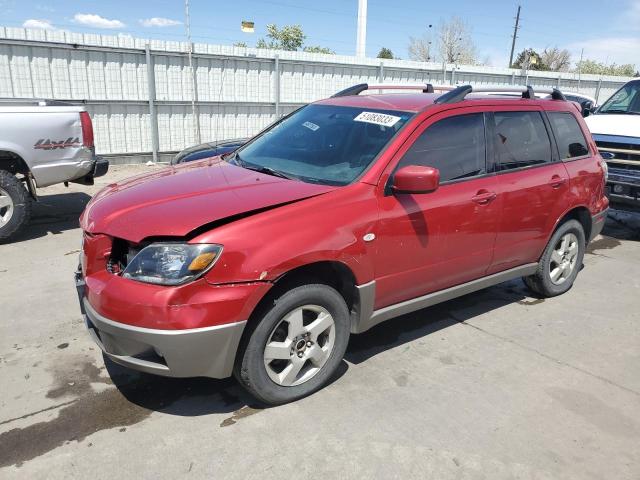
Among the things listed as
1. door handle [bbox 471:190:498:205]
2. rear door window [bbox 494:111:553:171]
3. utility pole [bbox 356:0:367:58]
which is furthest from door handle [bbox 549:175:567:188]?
utility pole [bbox 356:0:367:58]

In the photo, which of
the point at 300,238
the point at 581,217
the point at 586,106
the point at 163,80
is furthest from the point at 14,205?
the point at 586,106

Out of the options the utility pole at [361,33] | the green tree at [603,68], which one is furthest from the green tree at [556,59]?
the utility pole at [361,33]

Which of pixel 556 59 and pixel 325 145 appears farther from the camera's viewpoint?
pixel 556 59

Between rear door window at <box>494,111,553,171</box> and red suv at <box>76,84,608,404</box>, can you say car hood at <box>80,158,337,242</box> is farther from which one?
rear door window at <box>494,111,553,171</box>

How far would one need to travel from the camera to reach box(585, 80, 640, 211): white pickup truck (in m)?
7.11

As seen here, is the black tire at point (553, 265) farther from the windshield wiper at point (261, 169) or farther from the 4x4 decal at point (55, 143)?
the 4x4 decal at point (55, 143)

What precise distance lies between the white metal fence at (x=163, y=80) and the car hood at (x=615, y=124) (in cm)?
762

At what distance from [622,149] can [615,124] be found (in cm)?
55

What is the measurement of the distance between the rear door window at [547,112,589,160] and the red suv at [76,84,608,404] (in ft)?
0.12

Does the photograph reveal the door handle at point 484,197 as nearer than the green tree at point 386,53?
Yes

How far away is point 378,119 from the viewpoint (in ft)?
12.2

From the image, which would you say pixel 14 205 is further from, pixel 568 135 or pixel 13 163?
pixel 568 135

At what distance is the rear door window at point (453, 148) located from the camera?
3.55 meters

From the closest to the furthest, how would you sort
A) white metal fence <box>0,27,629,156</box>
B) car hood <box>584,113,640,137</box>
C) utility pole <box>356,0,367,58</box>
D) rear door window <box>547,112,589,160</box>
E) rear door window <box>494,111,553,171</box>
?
rear door window <box>494,111,553,171</box> → rear door window <box>547,112,589,160</box> → car hood <box>584,113,640,137</box> → white metal fence <box>0,27,629,156</box> → utility pole <box>356,0,367,58</box>
